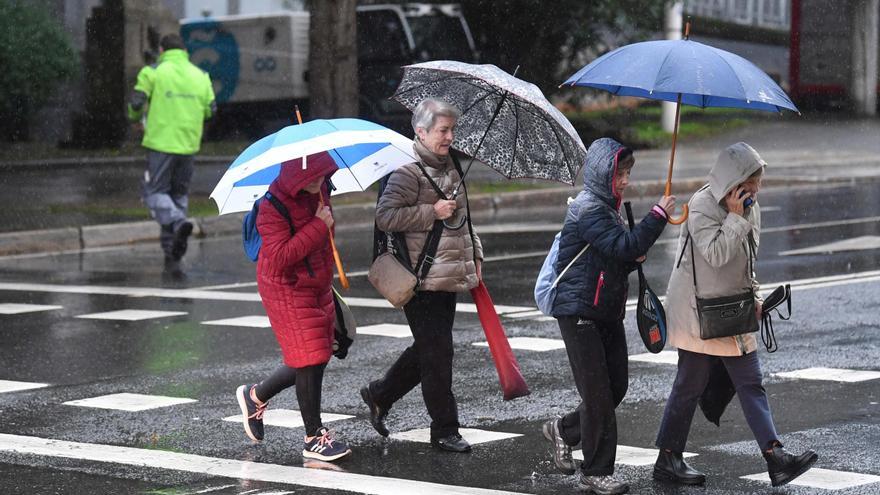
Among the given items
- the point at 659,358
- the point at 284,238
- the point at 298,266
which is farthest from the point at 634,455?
the point at 659,358

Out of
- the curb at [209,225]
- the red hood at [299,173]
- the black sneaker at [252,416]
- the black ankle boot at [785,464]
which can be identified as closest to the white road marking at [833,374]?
the black ankle boot at [785,464]

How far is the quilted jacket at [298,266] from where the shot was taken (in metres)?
7.29

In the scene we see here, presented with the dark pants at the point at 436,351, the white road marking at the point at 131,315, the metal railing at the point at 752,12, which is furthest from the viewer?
the metal railing at the point at 752,12

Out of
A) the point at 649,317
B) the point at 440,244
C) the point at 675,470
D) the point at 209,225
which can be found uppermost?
the point at 440,244

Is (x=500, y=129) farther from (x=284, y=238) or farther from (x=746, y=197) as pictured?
(x=746, y=197)

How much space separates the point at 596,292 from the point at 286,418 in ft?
7.31

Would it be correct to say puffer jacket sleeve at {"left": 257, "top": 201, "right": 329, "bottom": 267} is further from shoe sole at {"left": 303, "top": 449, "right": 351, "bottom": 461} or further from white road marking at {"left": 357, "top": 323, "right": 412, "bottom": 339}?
white road marking at {"left": 357, "top": 323, "right": 412, "bottom": 339}

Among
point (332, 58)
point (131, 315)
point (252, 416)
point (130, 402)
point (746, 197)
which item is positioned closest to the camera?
point (746, 197)

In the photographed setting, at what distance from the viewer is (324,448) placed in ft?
24.1

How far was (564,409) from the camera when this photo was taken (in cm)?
848

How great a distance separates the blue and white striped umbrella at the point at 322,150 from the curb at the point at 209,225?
8814mm

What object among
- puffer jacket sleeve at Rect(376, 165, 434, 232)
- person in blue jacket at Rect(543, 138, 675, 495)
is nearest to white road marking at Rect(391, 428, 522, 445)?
person in blue jacket at Rect(543, 138, 675, 495)

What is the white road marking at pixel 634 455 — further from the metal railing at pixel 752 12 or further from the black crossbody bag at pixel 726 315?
the metal railing at pixel 752 12

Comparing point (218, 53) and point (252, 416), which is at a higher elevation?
point (218, 53)
